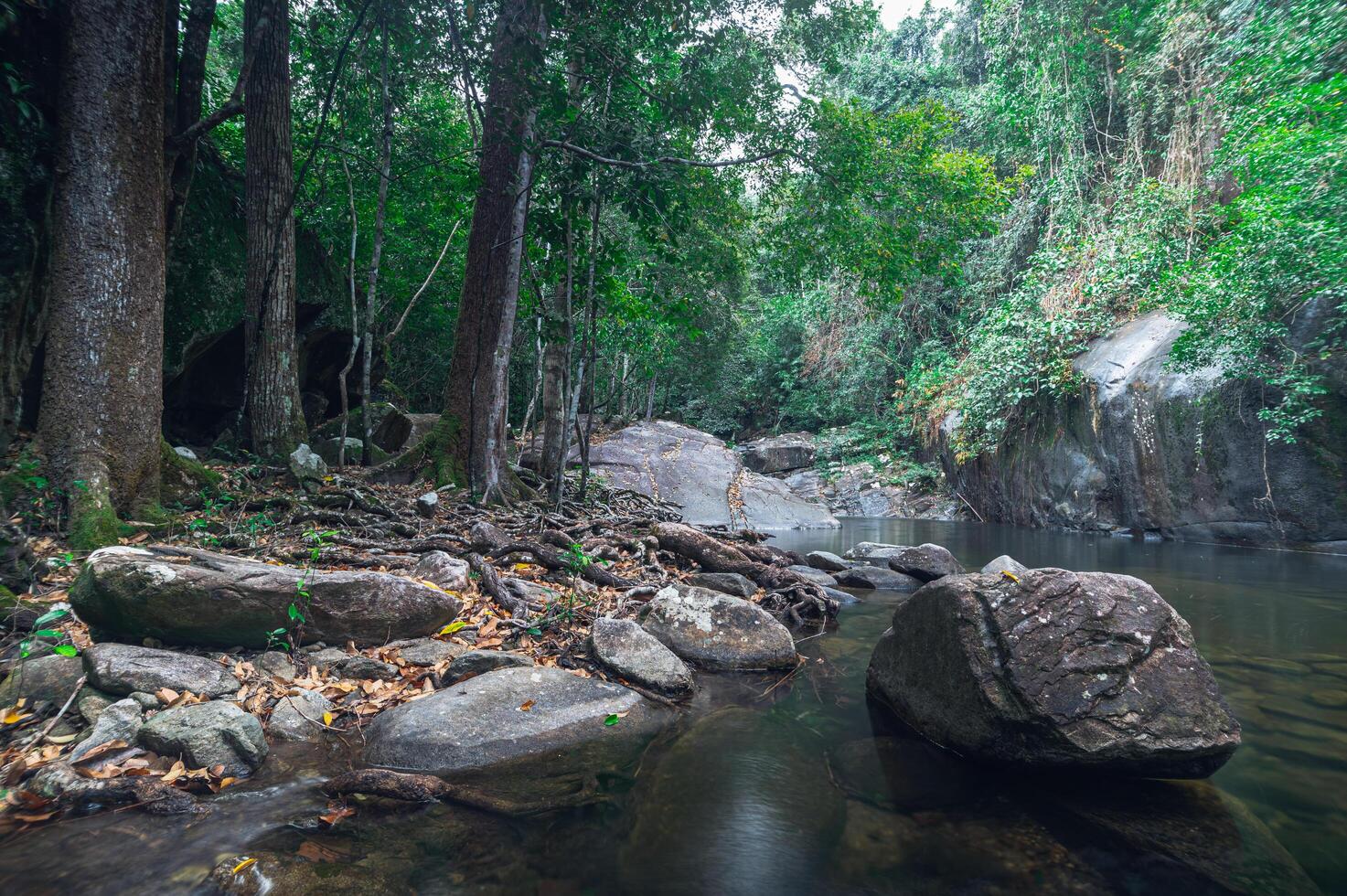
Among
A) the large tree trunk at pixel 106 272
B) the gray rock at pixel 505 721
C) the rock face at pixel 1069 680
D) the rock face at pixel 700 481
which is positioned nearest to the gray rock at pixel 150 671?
the gray rock at pixel 505 721

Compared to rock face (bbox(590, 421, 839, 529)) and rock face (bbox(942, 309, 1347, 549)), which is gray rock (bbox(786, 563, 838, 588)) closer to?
rock face (bbox(590, 421, 839, 529))

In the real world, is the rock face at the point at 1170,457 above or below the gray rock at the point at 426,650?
above

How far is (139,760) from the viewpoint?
2648mm

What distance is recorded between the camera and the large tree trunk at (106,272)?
412 centimetres

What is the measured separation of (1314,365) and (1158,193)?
18.7 ft

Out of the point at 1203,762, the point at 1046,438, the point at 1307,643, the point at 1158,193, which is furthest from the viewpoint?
the point at 1046,438

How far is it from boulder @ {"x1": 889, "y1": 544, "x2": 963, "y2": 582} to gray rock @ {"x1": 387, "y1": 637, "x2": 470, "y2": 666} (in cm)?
649

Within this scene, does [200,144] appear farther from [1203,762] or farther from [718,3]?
[1203,762]

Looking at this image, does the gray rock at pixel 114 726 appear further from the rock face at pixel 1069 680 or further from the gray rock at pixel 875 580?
the gray rock at pixel 875 580

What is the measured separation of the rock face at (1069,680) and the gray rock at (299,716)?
3.37 meters

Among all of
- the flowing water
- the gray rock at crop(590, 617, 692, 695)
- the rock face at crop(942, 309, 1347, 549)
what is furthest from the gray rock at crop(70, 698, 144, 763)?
the rock face at crop(942, 309, 1347, 549)

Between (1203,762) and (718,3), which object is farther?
(718,3)

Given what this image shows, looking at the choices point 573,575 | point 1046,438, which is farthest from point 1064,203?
point 573,575

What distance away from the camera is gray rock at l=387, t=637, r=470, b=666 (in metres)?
3.86
